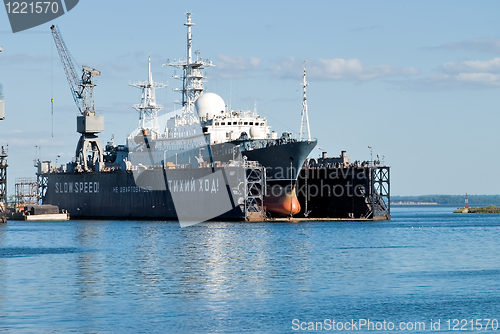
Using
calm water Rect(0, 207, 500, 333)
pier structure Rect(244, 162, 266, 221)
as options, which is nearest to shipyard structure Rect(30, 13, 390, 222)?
pier structure Rect(244, 162, 266, 221)

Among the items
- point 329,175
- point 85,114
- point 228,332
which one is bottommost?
point 228,332

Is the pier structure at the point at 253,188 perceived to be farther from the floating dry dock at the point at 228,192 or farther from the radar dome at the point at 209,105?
the radar dome at the point at 209,105

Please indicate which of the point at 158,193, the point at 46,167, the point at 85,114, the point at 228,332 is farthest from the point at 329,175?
the point at 228,332

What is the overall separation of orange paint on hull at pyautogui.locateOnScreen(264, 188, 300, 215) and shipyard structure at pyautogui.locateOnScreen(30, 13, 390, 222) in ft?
0.33

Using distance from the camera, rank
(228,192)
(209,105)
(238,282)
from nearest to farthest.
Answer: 1. (238,282)
2. (228,192)
3. (209,105)

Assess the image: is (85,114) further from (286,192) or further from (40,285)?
(40,285)

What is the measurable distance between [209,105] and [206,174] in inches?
572

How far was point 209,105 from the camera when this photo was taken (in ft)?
302

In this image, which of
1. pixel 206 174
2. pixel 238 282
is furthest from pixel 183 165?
pixel 238 282

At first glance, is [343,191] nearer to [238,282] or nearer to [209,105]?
[209,105]

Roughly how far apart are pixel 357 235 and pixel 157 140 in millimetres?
41515

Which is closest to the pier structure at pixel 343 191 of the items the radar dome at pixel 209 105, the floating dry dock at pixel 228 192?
the floating dry dock at pixel 228 192

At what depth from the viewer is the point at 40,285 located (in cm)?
3369

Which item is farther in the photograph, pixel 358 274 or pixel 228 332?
pixel 358 274
